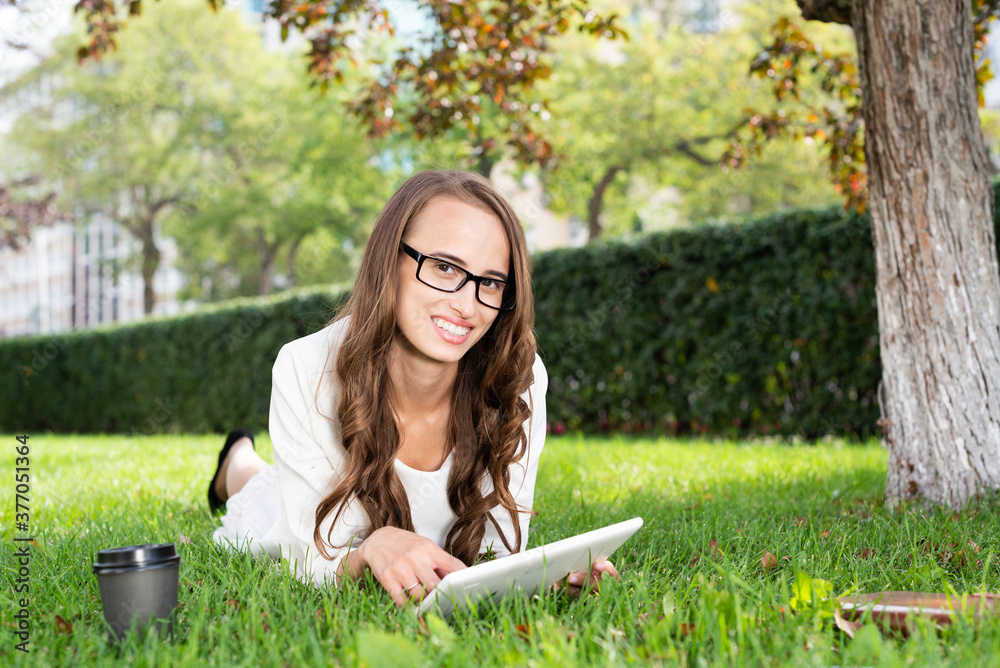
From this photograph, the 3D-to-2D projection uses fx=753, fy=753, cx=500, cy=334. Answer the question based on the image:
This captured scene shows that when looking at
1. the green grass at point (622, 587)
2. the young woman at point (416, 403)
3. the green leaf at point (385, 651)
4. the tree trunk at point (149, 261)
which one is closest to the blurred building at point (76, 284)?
the tree trunk at point (149, 261)

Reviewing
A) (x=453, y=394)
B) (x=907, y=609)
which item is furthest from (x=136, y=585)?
(x=907, y=609)

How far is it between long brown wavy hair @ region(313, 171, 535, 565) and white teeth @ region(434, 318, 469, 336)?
15 cm

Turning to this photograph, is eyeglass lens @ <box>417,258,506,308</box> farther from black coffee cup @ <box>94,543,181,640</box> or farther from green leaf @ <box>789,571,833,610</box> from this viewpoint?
Answer: green leaf @ <box>789,571,833,610</box>

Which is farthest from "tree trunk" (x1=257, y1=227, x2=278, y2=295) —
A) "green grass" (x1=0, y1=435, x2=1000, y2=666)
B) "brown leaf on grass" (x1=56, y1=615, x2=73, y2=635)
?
"brown leaf on grass" (x1=56, y1=615, x2=73, y2=635)

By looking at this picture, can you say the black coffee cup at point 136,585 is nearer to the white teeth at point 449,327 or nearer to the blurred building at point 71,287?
the white teeth at point 449,327

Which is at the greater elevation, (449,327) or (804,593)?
(449,327)

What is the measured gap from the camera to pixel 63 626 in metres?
1.93

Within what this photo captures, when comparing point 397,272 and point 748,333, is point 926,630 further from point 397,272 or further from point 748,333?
point 748,333

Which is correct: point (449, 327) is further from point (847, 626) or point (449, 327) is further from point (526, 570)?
point (847, 626)

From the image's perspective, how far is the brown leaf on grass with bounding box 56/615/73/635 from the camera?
1.92 meters

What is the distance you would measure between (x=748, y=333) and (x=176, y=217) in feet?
72.6

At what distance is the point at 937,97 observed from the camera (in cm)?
344

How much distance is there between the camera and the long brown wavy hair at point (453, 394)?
236cm

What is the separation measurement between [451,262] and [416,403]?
61 cm
